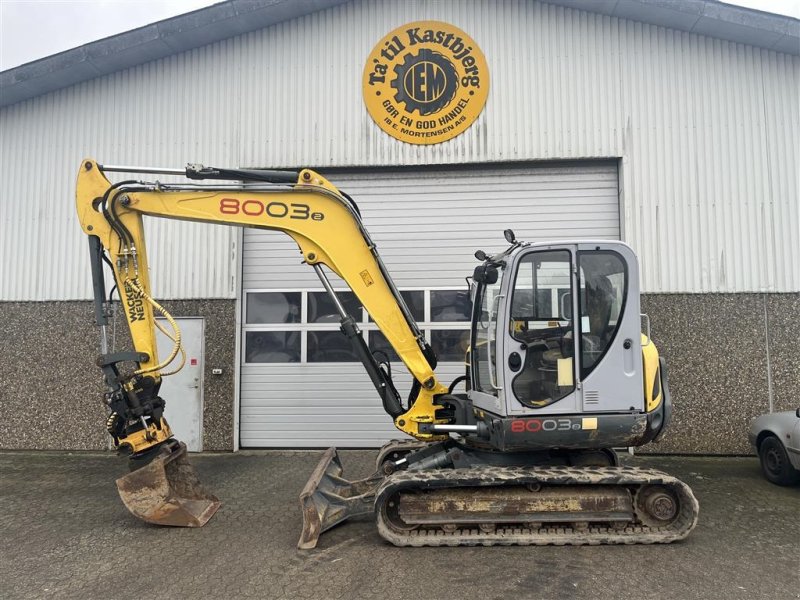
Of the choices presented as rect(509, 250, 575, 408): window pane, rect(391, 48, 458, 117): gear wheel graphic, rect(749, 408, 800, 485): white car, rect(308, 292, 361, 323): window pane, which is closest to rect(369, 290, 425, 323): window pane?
rect(308, 292, 361, 323): window pane

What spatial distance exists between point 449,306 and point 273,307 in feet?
9.90

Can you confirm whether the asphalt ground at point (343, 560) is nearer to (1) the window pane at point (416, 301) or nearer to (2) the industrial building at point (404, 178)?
(2) the industrial building at point (404, 178)

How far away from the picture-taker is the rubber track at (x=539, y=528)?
15.0 feet

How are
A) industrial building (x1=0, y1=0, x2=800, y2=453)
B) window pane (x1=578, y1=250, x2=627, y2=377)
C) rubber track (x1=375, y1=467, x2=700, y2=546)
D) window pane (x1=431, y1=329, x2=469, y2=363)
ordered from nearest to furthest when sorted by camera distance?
rubber track (x1=375, y1=467, x2=700, y2=546), window pane (x1=578, y1=250, x2=627, y2=377), industrial building (x1=0, y1=0, x2=800, y2=453), window pane (x1=431, y1=329, x2=469, y2=363)

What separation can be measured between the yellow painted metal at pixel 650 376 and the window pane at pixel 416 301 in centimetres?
412

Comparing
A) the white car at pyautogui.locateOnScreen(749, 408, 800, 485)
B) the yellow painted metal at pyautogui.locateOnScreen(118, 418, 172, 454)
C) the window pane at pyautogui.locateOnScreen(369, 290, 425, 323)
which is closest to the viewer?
the yellow painted metal at pyautogui.locateOnScreen(118, 418, 172, 454)

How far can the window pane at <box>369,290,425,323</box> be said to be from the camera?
8.62 m

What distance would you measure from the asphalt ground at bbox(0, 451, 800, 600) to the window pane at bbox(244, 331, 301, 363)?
9.63ft

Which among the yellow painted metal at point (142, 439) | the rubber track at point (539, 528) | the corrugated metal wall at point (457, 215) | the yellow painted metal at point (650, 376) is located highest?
the corrugated metal wall at point (457, 215)

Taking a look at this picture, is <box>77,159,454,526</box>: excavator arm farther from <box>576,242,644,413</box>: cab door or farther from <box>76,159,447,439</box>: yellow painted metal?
<box>576,242,644,413</box>: cab door

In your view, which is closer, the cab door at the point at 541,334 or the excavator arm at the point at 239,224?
the cab door at the point at 541,334

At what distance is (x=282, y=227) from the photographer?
5500mm

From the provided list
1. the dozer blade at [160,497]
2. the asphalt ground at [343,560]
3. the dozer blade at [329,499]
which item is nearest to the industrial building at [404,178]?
the asphalt ground at [343,560]

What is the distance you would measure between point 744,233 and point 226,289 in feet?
27.9
